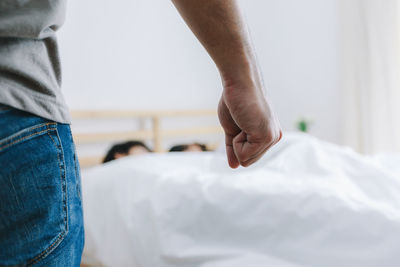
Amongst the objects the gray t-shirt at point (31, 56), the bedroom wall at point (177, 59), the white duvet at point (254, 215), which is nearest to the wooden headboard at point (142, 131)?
the bedroom wall at point (177, 59)

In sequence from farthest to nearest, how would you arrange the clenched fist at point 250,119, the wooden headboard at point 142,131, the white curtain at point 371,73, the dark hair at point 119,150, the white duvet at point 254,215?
the white curtain at point 371,73
the wooden headboard at point 142,131
the dark hair at point 119,150
the white duvet at point 254,215
the clenched fist at point 250,119

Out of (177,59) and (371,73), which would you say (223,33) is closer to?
(177,59)

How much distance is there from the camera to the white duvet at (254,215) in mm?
868

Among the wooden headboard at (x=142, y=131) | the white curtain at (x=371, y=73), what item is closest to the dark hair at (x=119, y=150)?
the wooden headboard at (x=142, y=131)

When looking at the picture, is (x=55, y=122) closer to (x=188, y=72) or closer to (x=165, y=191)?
(x=165, y=191)

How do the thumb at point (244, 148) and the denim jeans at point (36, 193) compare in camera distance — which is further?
the thumb at point (244, 148)

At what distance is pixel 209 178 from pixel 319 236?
42 cm

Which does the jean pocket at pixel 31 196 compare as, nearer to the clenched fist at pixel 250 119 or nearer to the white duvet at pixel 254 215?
the clenched fist at pixel 250 119

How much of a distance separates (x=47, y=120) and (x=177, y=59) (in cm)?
259

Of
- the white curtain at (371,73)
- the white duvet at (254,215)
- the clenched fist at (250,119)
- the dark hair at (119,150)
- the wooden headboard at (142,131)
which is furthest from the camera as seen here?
the white curtain at (371,73)

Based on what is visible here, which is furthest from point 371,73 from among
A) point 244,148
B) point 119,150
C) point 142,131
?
point 244,148

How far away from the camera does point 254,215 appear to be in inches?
38.9

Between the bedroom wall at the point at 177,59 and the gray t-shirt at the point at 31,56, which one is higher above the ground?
the gray t-shirt at the point at 31,56

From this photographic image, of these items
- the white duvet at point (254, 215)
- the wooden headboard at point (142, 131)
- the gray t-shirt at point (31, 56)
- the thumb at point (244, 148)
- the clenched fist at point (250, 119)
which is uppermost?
the gray t-shirt at point (31, 56)
